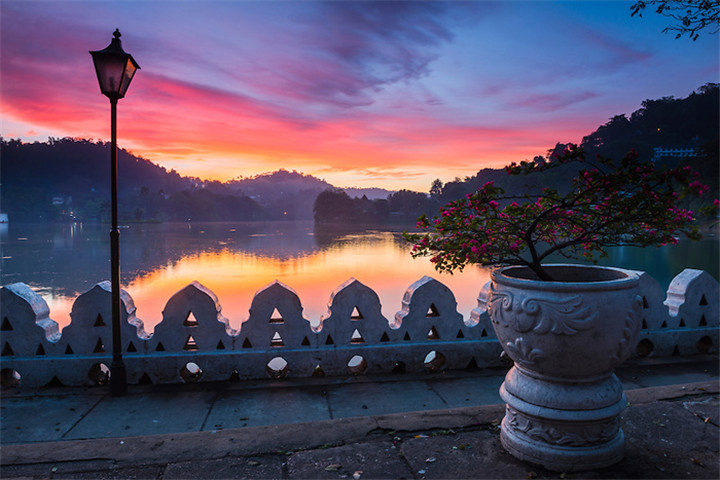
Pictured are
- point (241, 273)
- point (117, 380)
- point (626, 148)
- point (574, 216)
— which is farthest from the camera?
point (626, 148)

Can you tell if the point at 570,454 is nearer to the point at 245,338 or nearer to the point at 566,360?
the point at 566,360

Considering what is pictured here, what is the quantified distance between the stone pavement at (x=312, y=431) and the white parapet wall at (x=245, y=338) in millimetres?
210

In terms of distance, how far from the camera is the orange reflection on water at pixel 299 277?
21812 mm

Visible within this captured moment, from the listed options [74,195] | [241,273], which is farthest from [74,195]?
[241,273]

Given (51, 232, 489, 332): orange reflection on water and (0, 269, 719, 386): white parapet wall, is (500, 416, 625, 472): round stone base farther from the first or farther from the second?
(51, 232, 489, 332): orange reflection on water

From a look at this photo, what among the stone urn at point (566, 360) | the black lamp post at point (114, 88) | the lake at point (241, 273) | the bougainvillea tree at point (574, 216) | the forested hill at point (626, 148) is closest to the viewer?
the stone urn at point (566, 360)

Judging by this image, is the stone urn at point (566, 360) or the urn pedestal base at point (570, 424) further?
the urn pedestal base at point (570, 424)

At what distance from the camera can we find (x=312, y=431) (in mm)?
3412

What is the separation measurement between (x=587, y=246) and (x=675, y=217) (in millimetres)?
741

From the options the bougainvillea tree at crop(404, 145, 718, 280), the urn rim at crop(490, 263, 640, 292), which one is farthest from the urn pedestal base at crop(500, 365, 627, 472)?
the bougainvillea tree at crop(404, 145, 718, 280)

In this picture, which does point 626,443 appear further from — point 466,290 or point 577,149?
point 466,290

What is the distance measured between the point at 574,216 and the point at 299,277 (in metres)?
30.2

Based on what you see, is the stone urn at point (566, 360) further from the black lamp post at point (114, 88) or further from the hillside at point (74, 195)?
the hillside at point (74, 195)

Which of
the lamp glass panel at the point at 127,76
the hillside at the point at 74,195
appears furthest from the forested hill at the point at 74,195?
the lamp glass panel at the point at 127,76
